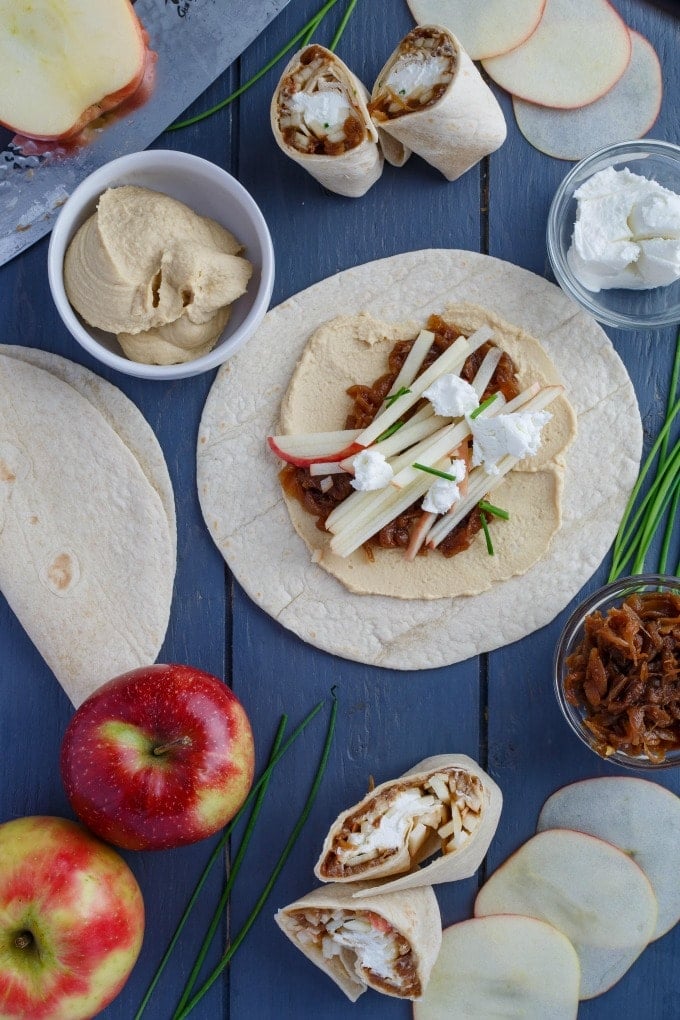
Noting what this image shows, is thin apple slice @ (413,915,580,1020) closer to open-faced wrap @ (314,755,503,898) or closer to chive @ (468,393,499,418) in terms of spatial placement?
open-faced wrap @ (314,755,503,898)

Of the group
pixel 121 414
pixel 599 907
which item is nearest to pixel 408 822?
pixel 599 907

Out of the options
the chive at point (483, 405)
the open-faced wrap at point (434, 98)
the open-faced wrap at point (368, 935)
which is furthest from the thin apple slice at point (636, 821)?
the open-faced wrap at point (434, 98)

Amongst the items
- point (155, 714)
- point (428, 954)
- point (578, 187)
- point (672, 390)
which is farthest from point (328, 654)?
point (578, 187)

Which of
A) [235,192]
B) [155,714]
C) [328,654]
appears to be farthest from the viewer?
[328,654]

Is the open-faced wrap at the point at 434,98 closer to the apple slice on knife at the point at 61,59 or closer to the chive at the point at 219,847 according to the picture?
the apple slice on knife at the point at 61,59

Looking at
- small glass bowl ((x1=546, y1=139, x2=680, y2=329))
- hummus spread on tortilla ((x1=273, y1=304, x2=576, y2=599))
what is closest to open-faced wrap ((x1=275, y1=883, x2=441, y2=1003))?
hummus spread on tortilla ((x1=273, y1=304, x2=576, y2=599))

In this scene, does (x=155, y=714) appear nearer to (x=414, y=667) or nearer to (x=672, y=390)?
(x=414, y=667)
